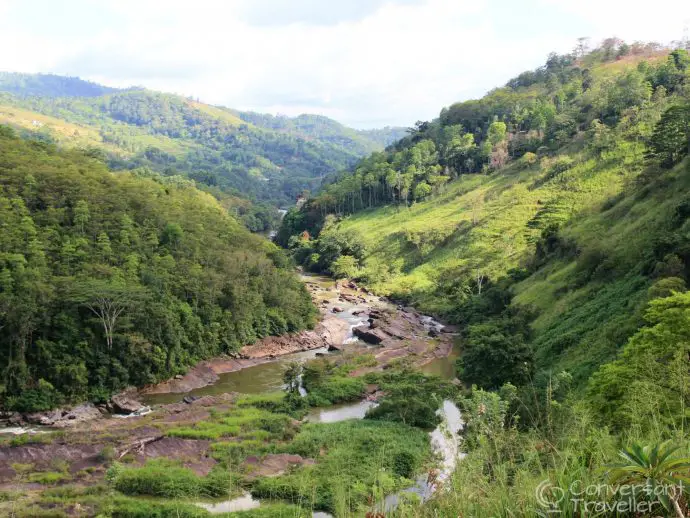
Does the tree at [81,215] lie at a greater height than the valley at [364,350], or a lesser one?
greater

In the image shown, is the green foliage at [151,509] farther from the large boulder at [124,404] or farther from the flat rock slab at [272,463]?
the large boulder at [124,404]

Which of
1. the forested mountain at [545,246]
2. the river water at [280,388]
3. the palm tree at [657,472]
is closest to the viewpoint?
the palm tree at [657,472]

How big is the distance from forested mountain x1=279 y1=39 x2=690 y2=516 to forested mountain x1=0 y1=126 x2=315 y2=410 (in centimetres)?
2222

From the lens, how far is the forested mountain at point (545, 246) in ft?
33.2

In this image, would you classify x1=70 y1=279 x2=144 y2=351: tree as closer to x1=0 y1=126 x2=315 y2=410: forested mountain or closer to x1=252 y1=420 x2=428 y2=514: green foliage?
x1=0 y1=126 x2=315 y2=410: forested mountain

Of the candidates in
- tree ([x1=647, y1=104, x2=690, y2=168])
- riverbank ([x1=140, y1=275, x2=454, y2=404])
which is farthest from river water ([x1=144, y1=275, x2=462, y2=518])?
tree ([x1=647, y1=104, x2=690, y2=168])

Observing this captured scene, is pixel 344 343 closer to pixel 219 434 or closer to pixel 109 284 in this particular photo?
pixel 109 284

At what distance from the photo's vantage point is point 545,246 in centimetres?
5809

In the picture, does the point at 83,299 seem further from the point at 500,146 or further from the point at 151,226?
the point at 500,146

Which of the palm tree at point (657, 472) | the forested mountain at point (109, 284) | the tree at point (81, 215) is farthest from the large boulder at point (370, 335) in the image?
the palm tree at point (657, 472)

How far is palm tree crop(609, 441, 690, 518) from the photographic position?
4.97m

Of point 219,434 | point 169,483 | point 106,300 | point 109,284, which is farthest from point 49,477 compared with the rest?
point 109,284

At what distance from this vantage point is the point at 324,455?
29375mm

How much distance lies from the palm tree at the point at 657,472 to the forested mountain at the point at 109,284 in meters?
37.6
